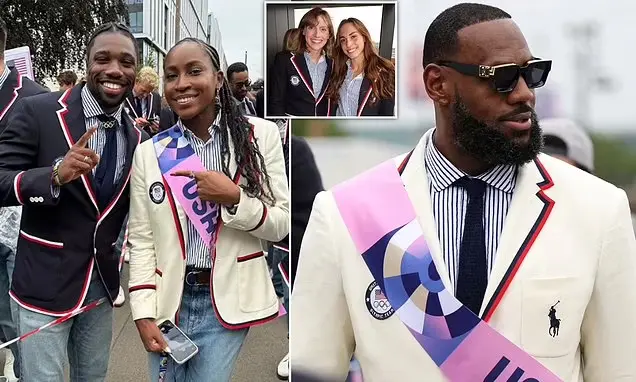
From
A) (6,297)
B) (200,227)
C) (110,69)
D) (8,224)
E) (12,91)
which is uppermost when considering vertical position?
(110,69)

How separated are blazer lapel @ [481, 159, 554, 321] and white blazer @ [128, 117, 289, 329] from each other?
41.5 inches

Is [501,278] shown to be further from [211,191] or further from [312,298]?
[211,191]

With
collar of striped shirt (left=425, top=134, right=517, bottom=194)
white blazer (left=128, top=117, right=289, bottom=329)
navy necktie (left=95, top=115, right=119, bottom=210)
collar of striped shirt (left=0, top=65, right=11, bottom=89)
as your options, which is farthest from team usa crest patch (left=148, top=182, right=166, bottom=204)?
collar of striped shirt (left=0, top=65, right=11, bottom=89)

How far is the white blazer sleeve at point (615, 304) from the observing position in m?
1.44

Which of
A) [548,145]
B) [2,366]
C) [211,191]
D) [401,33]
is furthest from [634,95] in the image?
[2,366]

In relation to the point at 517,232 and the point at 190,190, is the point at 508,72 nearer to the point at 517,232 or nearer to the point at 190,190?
the point at 517,232

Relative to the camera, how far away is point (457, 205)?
1.56m

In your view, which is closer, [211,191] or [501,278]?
[501,278]

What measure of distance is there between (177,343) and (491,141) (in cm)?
141

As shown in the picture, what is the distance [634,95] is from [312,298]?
943 millimetres

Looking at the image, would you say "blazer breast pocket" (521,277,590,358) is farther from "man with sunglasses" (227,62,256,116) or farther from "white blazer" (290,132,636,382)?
"man with sunglasses" (227,62,256,116)

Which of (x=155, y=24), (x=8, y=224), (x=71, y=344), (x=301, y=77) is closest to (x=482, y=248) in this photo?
(x=301, y=77)

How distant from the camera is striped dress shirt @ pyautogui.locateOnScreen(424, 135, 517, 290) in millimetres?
1526

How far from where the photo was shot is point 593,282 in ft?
4.73
